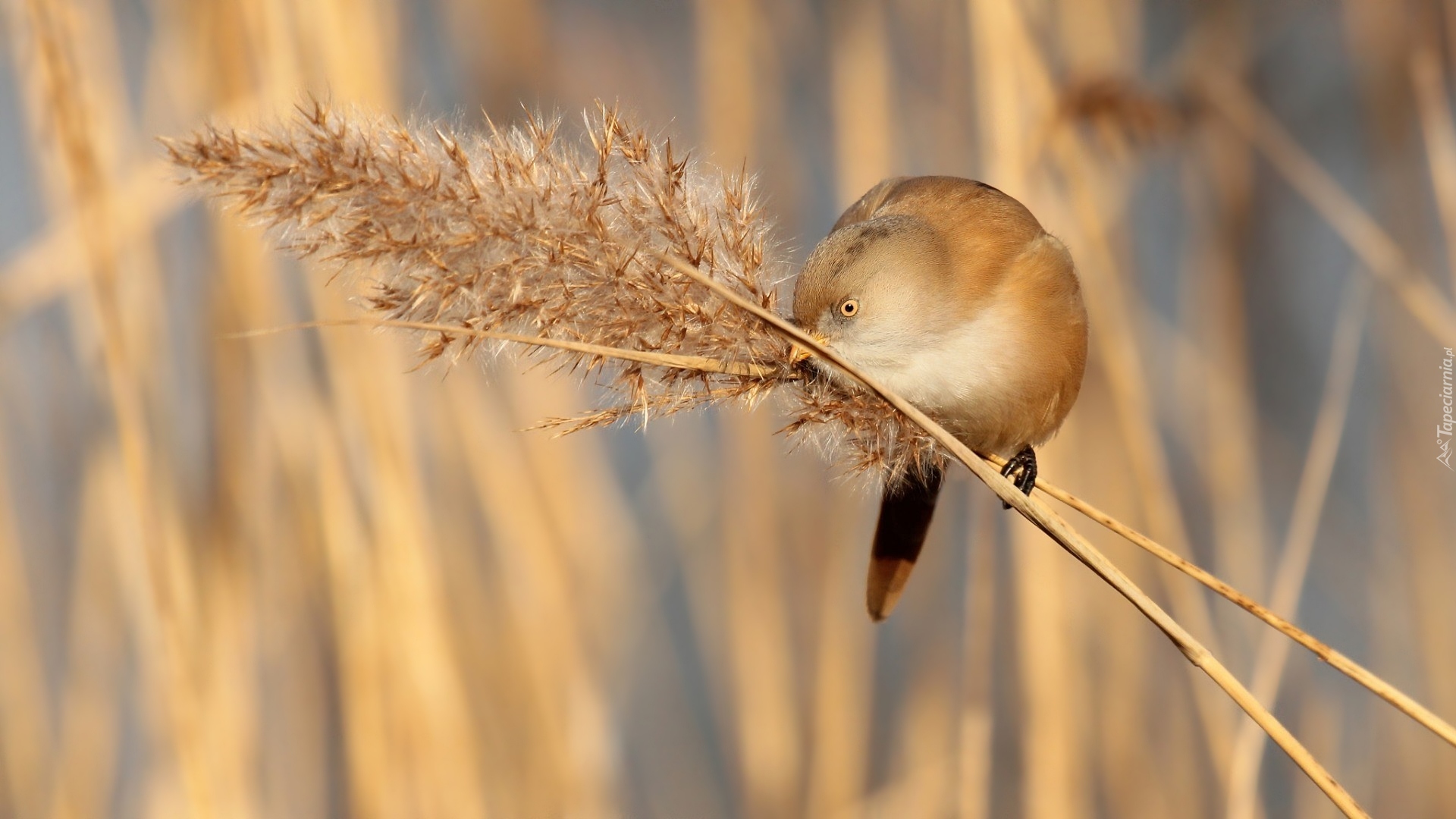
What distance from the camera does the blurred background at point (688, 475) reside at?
1308 mm

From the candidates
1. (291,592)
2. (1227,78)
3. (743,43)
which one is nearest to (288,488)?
(291,592)

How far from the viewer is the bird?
114 cm

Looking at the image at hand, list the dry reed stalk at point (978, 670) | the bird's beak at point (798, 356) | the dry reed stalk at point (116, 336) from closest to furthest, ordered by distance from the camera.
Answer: the bird's beak at point (798, 356), the dry reed stalk at point (116, 336), the dry reed stalk at point (978, 670)

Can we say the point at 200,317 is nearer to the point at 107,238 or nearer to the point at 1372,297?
the point at 107,238

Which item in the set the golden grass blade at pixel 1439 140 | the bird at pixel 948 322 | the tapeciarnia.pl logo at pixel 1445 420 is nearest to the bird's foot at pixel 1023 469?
the bird at pixel 948 322

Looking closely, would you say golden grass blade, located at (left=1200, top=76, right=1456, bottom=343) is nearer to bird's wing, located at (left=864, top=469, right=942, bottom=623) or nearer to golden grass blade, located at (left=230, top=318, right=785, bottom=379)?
bird's wing, located at (left=864, top=469, right=942, bottom=623)

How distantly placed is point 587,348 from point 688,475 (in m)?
1.35

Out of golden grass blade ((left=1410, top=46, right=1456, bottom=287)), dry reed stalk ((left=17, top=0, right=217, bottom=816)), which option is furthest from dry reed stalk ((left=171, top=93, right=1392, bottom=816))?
golden grass blade ((left=1410, top=46, right=1456, bottom=287))

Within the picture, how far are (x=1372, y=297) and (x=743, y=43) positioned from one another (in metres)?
1.11

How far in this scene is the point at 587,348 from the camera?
0.68 meters

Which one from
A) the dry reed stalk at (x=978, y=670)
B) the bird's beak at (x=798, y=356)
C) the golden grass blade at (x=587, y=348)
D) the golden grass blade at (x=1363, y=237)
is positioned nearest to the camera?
the golden grass blade at (x=587, y=348)

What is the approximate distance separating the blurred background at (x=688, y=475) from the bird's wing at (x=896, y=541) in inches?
6.1

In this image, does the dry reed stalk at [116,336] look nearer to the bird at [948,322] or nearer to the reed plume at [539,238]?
the reed plume at [539,238]

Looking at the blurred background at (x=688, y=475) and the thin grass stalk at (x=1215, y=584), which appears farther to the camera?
the blurred background at (x=688, y=475)
